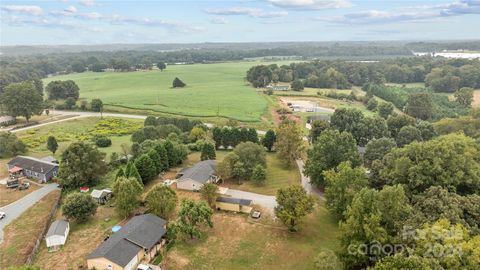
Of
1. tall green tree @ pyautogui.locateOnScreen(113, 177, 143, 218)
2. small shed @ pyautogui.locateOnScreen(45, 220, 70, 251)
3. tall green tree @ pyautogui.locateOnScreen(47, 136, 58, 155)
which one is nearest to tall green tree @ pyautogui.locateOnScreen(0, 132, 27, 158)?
tall green tree @ pyautogui.locateOnScreen(47, 136, 58, 155)

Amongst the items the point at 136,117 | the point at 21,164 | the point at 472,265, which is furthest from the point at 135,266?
the point at 136,117

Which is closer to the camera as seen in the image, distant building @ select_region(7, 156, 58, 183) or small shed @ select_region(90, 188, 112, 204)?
small shed @ select_region(90, 188, 112, 204)

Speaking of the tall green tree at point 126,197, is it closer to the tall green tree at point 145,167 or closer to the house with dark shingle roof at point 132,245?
the house with dark shingle roof at point 132,245

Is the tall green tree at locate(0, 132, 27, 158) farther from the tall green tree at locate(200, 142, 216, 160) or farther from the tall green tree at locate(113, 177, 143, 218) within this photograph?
the tall green tree at locate(200, 142, 216, 160)

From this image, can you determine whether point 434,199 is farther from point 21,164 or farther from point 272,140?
point 21,164

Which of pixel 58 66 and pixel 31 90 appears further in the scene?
pixel 58 66

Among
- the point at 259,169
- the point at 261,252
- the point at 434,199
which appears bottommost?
the point at 261,252

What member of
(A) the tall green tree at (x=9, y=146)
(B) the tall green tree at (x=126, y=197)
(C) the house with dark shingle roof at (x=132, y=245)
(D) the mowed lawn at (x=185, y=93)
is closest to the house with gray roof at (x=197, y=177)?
(B) the tall green tree at (x=126, y=197)
